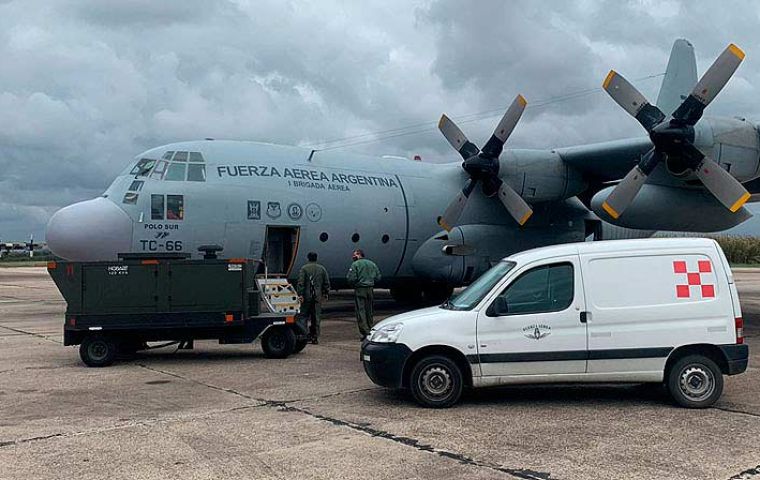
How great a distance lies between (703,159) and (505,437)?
9524 mm

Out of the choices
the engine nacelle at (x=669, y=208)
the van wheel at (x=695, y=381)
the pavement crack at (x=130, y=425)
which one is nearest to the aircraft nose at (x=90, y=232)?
the pavement crack at (x=130, y=425)

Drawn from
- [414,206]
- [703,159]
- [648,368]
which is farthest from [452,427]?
[414,206]

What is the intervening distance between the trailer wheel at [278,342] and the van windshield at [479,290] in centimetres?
352

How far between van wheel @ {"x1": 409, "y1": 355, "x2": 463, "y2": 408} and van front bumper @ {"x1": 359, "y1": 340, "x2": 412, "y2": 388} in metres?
0.15

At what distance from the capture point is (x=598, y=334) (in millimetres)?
7289

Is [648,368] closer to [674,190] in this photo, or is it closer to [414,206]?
[674,190]

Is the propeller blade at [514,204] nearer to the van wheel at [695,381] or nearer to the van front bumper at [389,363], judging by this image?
the van wheel at [695,381]

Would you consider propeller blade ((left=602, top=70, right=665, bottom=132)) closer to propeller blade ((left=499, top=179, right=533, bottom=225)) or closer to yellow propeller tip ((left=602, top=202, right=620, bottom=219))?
yellow propeller tip ((left=602, top=202, right=620, bottom=219))

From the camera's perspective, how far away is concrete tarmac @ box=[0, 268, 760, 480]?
530cm

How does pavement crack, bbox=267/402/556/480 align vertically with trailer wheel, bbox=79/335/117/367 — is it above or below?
below

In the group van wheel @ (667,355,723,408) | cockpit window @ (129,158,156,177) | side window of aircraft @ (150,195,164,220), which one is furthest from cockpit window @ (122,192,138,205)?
van wheel @ (667,355,723,408)

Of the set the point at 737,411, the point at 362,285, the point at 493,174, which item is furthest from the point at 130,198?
the point at 737,411

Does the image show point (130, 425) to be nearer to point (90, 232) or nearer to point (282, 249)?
point (90, 232)

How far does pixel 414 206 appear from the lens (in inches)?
725
